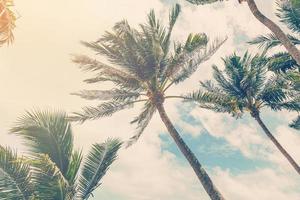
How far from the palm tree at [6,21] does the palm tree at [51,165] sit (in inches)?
246

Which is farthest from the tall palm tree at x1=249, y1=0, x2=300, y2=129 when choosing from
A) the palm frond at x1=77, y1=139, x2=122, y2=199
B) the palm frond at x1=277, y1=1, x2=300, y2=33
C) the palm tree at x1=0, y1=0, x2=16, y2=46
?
the palm tree at x1=0, y1=0, x2=16, y2=46

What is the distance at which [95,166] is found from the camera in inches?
447

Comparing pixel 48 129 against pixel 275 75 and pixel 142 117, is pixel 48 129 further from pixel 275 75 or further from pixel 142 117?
pixel 275 75

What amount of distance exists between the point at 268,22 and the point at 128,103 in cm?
660

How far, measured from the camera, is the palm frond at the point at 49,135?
1062cm

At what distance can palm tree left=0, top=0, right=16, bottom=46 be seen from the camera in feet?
8.82

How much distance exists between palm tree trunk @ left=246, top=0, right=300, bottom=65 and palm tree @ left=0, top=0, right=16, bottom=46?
38.5 ft

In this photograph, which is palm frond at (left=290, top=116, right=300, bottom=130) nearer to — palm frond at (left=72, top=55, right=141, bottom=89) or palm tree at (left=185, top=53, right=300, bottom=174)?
palm tree at (left=185, top=53, right=300, bottom=174)

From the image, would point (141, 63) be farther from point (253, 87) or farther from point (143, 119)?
point (253, 87)

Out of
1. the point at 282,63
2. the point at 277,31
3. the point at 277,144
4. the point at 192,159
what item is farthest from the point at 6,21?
the point at 277,144

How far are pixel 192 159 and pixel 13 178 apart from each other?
6946 millimetres

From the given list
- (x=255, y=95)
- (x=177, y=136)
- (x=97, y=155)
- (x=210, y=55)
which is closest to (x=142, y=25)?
(x=210, y=55)

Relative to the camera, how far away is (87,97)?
17469 millimetres

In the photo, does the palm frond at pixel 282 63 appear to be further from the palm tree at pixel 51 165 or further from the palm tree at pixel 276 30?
the palm tree at pixel 51 165
